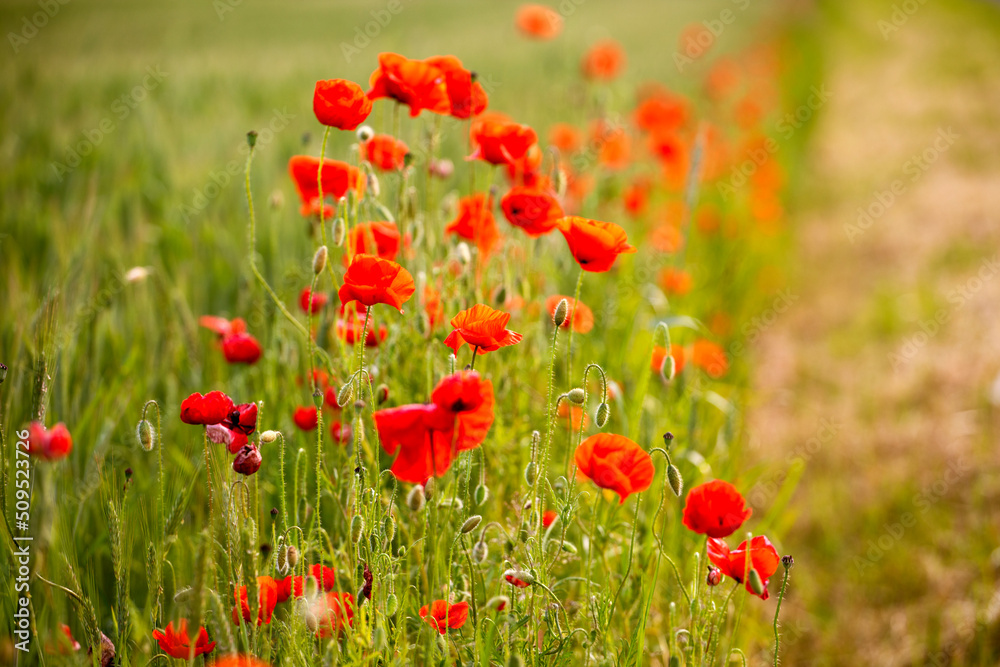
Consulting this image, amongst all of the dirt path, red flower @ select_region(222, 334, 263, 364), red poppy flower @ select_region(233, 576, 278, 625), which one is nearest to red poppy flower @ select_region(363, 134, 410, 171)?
red flower @ select_region(222, 334, 263, 364)

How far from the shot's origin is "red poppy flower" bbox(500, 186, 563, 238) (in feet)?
3.72

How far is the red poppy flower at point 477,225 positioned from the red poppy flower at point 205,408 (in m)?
0.58

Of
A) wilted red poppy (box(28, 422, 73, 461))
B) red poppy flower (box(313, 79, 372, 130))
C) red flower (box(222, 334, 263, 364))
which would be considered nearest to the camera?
wilted red poppy (box(28, 422, 73, 461))

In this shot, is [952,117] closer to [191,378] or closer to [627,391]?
[627,391]

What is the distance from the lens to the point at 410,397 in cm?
133

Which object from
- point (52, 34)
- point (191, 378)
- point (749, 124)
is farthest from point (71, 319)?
point (52, 34)

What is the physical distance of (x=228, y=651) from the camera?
729 millimetres

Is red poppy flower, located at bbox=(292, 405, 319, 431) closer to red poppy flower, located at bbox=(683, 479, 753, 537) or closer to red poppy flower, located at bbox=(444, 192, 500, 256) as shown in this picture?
red poppy flower, located at bbox=(444, 192, 500, 256)

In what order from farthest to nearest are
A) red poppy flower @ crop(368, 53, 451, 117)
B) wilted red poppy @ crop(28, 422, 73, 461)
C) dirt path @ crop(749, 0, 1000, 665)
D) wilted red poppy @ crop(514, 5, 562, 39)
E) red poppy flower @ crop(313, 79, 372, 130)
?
wilted red poppy @ crop(514, 5, 562, 39)
dirt path @ crop(749, 0, 1000, 665)
red poppy flower @ crop(368, 53, 451, 117)
red poppy flower @ crop(313, 79, 372, 130)
wilted red poppy @ crop(28, 422, 73, 461)

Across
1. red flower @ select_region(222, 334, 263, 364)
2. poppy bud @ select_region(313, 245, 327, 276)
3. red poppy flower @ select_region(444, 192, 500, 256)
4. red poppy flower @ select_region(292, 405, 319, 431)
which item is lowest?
red poppy flower @ select_region(292, 405, 319, 431)


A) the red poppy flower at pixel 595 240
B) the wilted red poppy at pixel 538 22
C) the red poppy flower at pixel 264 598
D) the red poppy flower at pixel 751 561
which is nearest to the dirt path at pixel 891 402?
the red poppy flower at pixel 751 561

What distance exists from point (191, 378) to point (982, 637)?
1681 mm

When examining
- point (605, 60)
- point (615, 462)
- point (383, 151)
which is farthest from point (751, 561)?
point (605, 60)

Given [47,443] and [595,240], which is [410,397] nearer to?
[595,240]
